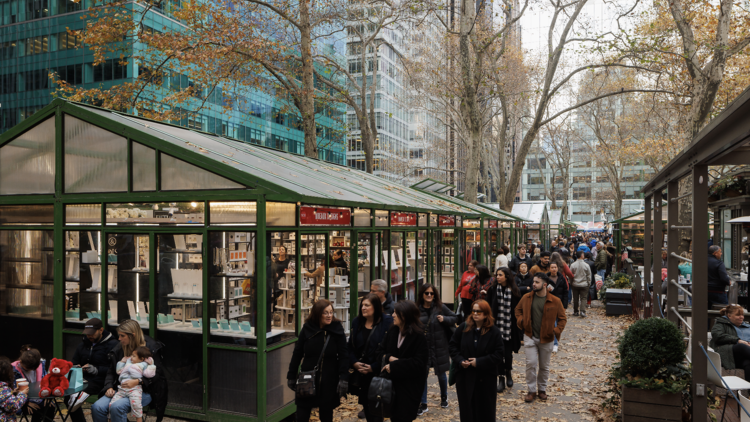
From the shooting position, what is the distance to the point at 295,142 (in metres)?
59.1

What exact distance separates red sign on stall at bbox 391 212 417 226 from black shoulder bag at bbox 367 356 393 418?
5.73m

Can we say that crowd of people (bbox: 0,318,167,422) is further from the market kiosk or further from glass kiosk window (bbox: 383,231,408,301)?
the market kiosk

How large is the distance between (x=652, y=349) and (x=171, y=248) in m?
6.12

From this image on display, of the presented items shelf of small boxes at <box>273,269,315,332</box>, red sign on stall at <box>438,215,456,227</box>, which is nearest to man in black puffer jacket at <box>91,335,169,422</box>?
shelf of small boxes at <box>273,269,315,332</box>

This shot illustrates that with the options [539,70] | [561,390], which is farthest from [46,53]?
[561,390]

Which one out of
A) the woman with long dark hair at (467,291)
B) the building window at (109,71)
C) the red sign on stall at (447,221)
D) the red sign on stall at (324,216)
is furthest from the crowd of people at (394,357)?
the building window at (109,71)

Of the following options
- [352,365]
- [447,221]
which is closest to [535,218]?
[447,221]

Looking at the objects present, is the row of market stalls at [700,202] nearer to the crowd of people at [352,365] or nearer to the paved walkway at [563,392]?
the paved walkway at [563,392]

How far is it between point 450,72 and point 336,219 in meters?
20.7

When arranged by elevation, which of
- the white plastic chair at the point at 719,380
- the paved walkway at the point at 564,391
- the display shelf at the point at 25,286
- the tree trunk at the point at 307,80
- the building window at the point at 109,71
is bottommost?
the paved walkway at the point at 564,391

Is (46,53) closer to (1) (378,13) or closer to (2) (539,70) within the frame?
(1) (378,13)

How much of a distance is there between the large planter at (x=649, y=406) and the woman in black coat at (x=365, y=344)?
3014 mm

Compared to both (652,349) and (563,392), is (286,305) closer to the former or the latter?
(563,392)

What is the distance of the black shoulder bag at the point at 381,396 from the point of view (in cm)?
503
